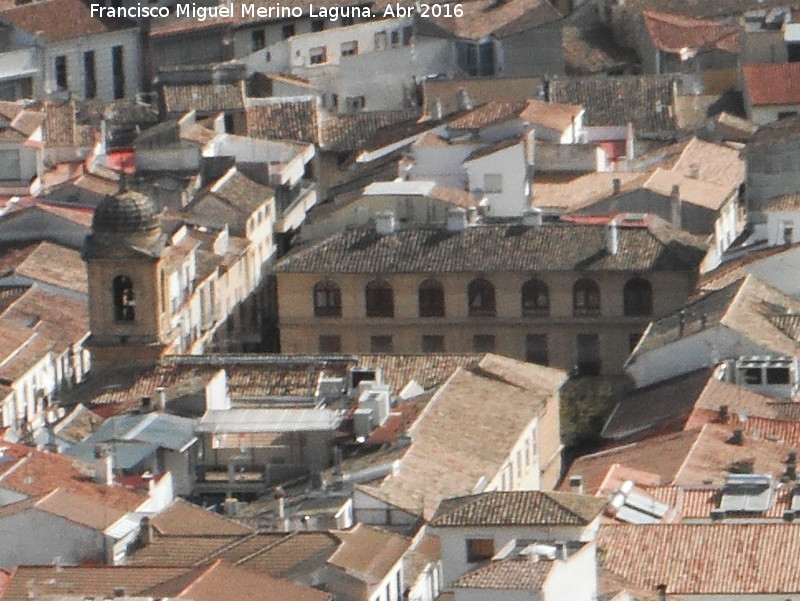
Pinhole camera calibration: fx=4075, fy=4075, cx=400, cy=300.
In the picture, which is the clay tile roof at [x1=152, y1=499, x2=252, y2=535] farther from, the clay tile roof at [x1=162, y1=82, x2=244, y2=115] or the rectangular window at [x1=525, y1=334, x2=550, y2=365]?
the clay tile roof at [x1=162, y1=82, x2=244, y2=115]

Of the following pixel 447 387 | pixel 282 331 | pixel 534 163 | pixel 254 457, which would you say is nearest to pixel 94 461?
pixel 254 457

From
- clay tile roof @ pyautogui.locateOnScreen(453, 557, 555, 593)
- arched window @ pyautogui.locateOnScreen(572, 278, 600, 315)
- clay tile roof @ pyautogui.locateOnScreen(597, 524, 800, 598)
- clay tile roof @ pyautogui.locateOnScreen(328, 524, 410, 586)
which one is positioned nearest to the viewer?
clay tile roof @ pyautogui.locateOnScreen(453, 557, 555, 593)

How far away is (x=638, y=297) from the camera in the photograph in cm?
10069

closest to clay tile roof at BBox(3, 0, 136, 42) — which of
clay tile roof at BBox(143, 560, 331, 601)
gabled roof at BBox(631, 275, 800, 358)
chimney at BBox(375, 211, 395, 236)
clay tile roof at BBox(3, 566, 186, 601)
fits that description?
chimney at BBox(375, 211, 395, 236)

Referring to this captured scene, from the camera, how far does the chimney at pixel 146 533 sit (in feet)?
236

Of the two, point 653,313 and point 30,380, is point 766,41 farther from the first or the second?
point 30,380

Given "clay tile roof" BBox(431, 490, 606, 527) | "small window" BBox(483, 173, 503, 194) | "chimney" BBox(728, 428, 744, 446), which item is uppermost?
"clay tile roof" BBox(431, 490, 606, 527)

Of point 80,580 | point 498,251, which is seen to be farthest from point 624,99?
point 80,580

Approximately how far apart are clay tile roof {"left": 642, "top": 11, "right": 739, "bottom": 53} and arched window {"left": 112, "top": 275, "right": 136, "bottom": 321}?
44.3 m

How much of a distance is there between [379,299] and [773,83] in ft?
84.7

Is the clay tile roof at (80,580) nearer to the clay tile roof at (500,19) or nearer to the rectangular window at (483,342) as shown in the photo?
the rectangular window at (483,342)

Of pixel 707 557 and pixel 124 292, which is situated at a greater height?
pixel 707 557

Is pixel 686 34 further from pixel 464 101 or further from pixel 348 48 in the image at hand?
pixel 348 48

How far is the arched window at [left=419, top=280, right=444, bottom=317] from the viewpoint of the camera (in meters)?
102
